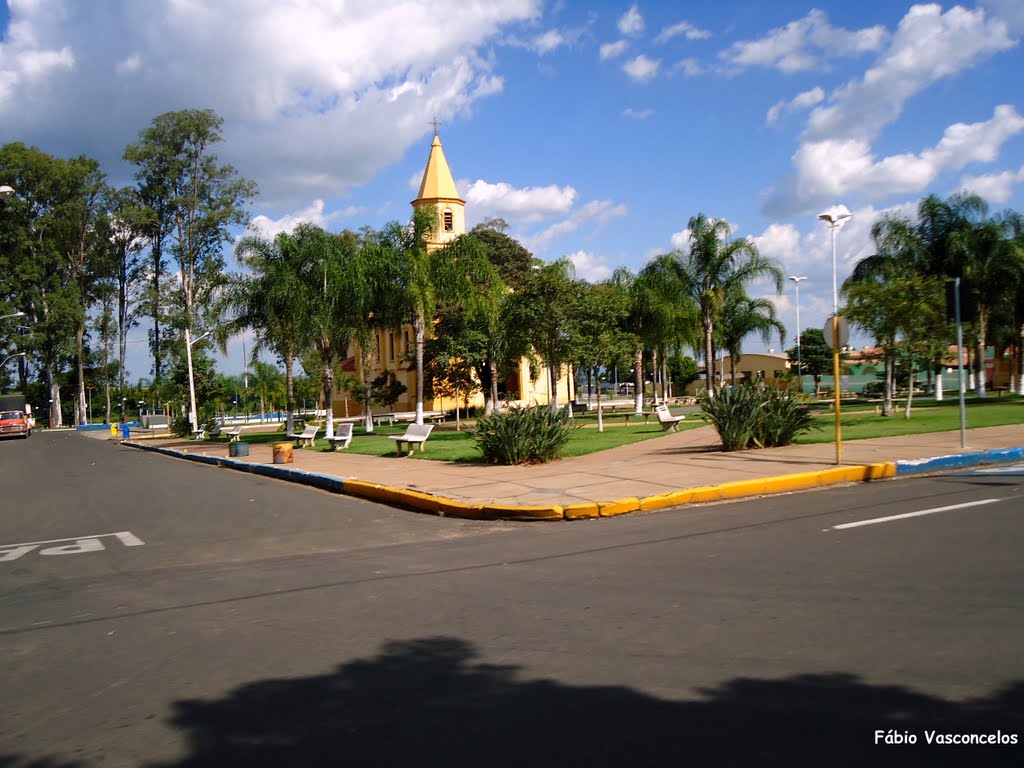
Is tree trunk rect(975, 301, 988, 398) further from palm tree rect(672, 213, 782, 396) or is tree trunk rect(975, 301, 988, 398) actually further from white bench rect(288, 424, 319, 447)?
white bench rect(288, 424, 319, 447)

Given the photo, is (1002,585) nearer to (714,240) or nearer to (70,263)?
(714,240)

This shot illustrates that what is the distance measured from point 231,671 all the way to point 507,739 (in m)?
2.04

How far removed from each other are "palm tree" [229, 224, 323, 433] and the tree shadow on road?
1117 inches

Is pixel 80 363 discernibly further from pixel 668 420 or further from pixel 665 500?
pixel 665 500

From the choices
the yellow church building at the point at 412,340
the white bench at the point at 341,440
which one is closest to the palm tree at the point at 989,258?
the white bench at the point at 341,440

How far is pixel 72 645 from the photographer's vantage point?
18.5ft

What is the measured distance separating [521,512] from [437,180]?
5058 centimetres

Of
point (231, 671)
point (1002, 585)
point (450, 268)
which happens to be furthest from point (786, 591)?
point (450, 268)

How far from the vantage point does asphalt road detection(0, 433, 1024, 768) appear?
12.3 feet

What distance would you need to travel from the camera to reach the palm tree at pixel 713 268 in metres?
37.2

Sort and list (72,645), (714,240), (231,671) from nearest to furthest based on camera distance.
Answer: (231,671) → (72,645) → (714,240)

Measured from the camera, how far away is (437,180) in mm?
58219

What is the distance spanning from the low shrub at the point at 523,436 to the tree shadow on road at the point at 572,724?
1178 cm

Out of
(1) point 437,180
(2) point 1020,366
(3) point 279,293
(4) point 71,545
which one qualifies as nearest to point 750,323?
(2) point 1020,366
